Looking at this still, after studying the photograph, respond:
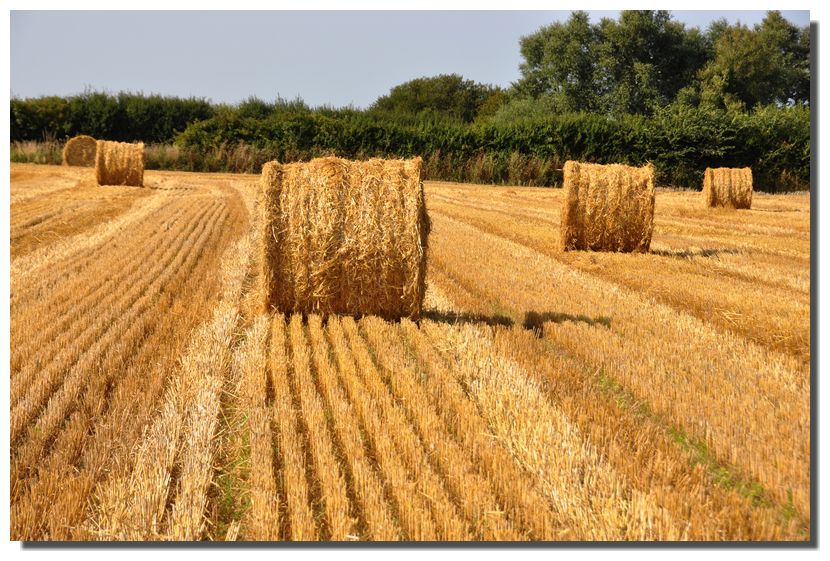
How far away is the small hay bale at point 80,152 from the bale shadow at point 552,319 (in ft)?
73.7

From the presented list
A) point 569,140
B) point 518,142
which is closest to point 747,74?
point 569,140

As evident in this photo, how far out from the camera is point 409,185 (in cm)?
593

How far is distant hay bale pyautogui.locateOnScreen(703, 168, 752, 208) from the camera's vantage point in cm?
1698

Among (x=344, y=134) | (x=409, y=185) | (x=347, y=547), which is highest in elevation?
(x=344, y=134)

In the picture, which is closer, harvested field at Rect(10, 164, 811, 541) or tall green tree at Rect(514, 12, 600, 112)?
harvested field at Rect(10, 164, 811, 541)

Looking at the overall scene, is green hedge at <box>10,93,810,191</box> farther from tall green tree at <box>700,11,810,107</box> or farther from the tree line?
tall green tree at <box>700,11,810,107</box>

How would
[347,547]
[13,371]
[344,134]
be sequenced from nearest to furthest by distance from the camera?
[347,547], [13,371], [344,134]

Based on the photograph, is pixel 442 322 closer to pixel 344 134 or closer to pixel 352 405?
pixel 352 405

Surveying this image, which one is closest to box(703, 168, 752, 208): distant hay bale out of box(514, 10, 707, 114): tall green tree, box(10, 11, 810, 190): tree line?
box(10, 11, 810, 190): tree line

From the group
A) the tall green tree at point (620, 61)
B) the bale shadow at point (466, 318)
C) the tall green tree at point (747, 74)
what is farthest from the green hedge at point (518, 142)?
the bale shadow at point (466, 318)

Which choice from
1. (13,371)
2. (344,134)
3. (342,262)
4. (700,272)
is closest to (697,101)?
(344,134)

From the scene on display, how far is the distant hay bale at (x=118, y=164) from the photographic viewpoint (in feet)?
60.2

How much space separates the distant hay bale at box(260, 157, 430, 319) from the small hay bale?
21.7 metres

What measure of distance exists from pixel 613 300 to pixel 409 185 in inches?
94.5
